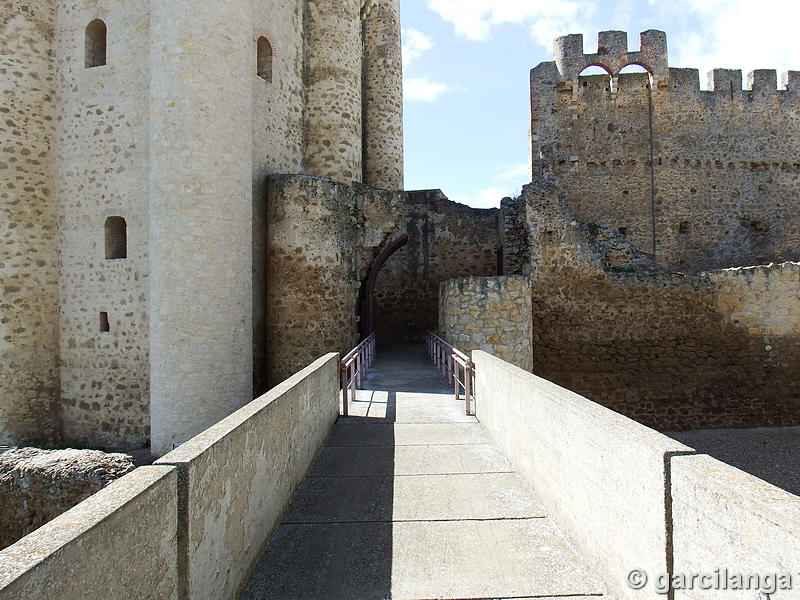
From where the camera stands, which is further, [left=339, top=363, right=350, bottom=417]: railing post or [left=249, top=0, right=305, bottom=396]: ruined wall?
[left=249, top=0, right=305, bottom=396]: ruined wall

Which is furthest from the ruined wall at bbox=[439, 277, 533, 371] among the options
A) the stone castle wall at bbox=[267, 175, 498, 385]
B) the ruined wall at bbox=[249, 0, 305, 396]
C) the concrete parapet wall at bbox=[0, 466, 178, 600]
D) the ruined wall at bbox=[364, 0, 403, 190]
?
the ruined wall at bbox=[364, 0, 403, 190]

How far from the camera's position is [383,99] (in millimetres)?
18219

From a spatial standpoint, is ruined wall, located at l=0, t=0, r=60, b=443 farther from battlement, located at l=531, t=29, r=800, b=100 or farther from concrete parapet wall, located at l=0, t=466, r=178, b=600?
battlement, located at l=531, t=29, r=800, b=100

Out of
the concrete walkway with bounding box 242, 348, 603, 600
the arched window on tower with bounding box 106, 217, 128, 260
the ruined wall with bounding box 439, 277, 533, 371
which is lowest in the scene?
the concrete walkway with bounding box 242, 348, 603, 600

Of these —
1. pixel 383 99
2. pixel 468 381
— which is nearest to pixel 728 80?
pixel 383 99

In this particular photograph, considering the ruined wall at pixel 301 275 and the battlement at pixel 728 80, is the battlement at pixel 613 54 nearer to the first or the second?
the battlement at pixel 728 80

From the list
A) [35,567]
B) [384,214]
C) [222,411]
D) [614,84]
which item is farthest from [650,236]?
[35,567]

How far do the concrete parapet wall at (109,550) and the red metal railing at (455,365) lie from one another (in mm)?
5470

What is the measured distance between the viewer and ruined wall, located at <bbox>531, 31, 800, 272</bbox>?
1970 cm

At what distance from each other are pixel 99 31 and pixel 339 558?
515 inches

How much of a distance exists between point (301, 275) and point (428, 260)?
5.75 meters

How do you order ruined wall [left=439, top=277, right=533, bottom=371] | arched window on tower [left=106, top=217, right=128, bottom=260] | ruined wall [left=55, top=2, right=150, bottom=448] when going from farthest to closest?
1. arched window on tower [left=106, top=217, right=128, bottom=260]
2. ruined wall [left=55, top=2, right=150, bottom=448]
3. ruined wall [left=439, top=277, right=533, bottom=371]

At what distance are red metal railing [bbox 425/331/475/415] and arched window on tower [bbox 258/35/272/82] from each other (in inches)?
299

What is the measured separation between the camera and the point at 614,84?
64.9 feet
